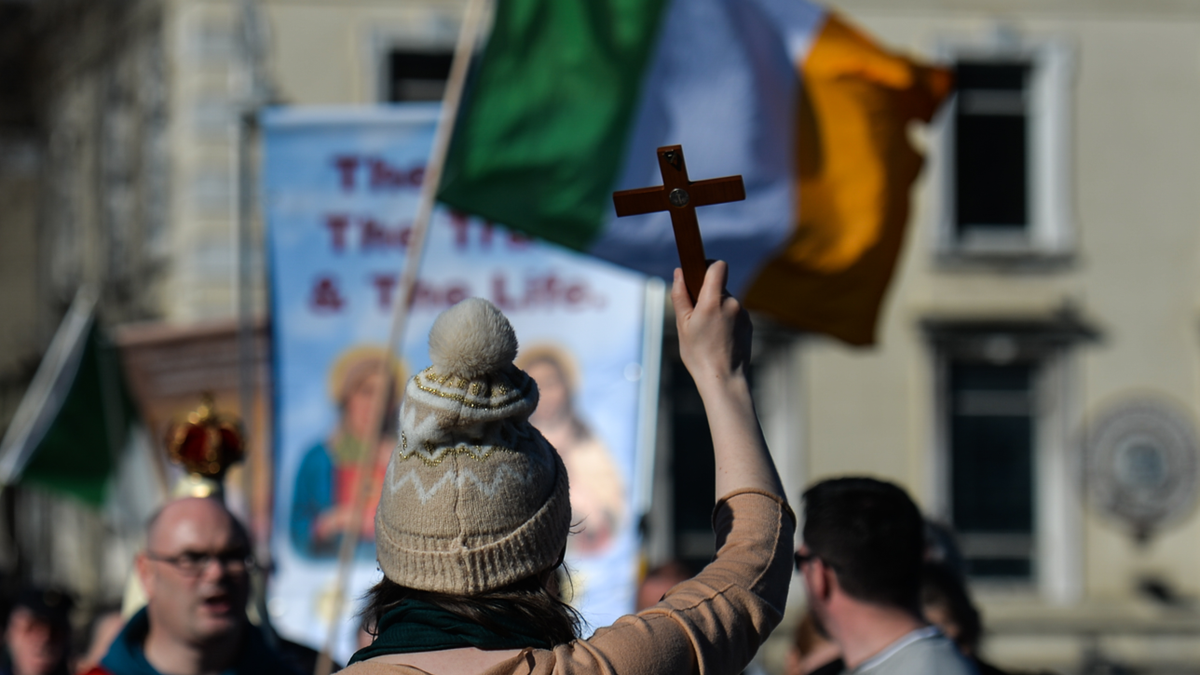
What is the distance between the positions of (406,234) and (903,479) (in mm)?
7599

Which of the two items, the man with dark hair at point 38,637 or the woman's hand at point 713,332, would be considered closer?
the woman's hand at point 713,332

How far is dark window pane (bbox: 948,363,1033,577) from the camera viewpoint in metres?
12.7

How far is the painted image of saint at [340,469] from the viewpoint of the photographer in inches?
209

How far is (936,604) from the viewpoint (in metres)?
3.65

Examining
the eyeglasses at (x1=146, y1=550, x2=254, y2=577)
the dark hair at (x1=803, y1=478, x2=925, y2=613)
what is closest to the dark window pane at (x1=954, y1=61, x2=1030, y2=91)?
the dark hair at (x1=803, y1=478, x2=925, y2=613)

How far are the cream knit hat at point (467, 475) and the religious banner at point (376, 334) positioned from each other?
3369 millimetres

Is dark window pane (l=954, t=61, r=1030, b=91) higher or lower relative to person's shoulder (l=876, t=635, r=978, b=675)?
higher

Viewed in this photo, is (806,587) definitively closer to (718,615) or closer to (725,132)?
(718,615)

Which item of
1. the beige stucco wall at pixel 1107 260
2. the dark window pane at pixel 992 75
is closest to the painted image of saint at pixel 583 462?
the beige stucco wall at pixel 1107 260

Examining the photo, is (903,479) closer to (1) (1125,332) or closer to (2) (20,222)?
(1) (1125,332)

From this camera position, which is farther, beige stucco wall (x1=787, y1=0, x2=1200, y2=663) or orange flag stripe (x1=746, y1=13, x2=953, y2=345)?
beige stucco wall (x1=787, y1=0, x2=1200, y2=663)

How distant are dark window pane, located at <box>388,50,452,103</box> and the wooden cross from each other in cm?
1060

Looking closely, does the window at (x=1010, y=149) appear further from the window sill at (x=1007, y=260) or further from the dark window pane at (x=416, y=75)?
the dark window pane at (x=416, y=75)

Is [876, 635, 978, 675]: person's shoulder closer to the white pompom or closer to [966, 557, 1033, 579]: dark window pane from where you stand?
the white pompom
